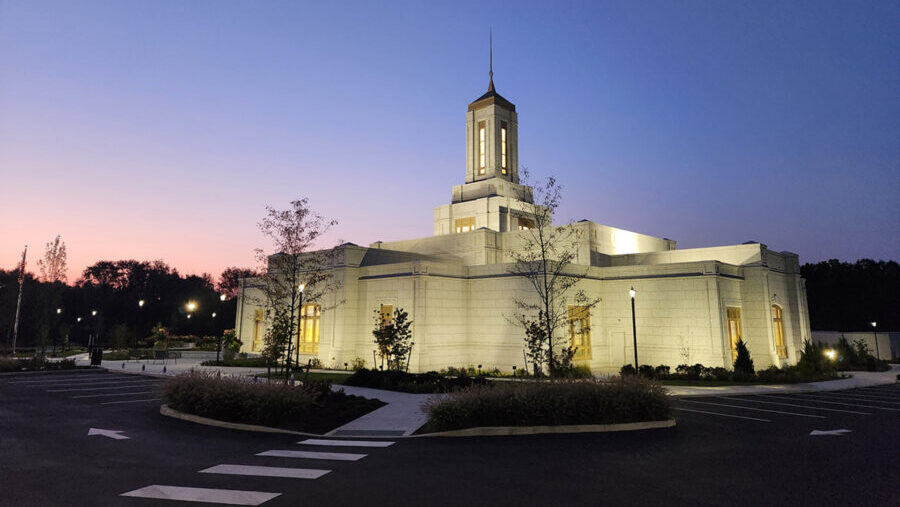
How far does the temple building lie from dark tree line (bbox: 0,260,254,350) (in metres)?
40.2

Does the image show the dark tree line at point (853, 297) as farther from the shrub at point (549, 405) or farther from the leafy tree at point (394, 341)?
the shrub at point (549, 405)

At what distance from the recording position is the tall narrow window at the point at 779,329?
104 ft

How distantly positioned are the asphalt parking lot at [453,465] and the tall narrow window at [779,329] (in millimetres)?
18313

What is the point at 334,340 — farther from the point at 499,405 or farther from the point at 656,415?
the point at 656,415

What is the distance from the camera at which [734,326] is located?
29.5 meters

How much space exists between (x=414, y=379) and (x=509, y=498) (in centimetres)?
1470

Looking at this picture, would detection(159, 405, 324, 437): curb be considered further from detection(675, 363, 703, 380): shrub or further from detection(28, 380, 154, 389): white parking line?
detection(675, 363, 703, 380): shrub

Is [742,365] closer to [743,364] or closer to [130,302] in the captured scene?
[743,364]

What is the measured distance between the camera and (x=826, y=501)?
24.3 ft

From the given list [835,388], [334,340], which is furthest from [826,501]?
[334,340]

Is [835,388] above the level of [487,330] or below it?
below

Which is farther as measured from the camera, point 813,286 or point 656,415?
point 813,286

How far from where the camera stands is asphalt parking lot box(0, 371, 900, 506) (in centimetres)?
755

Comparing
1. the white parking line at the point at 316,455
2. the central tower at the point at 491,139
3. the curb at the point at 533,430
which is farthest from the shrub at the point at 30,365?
the central tower at the point at 491,139
